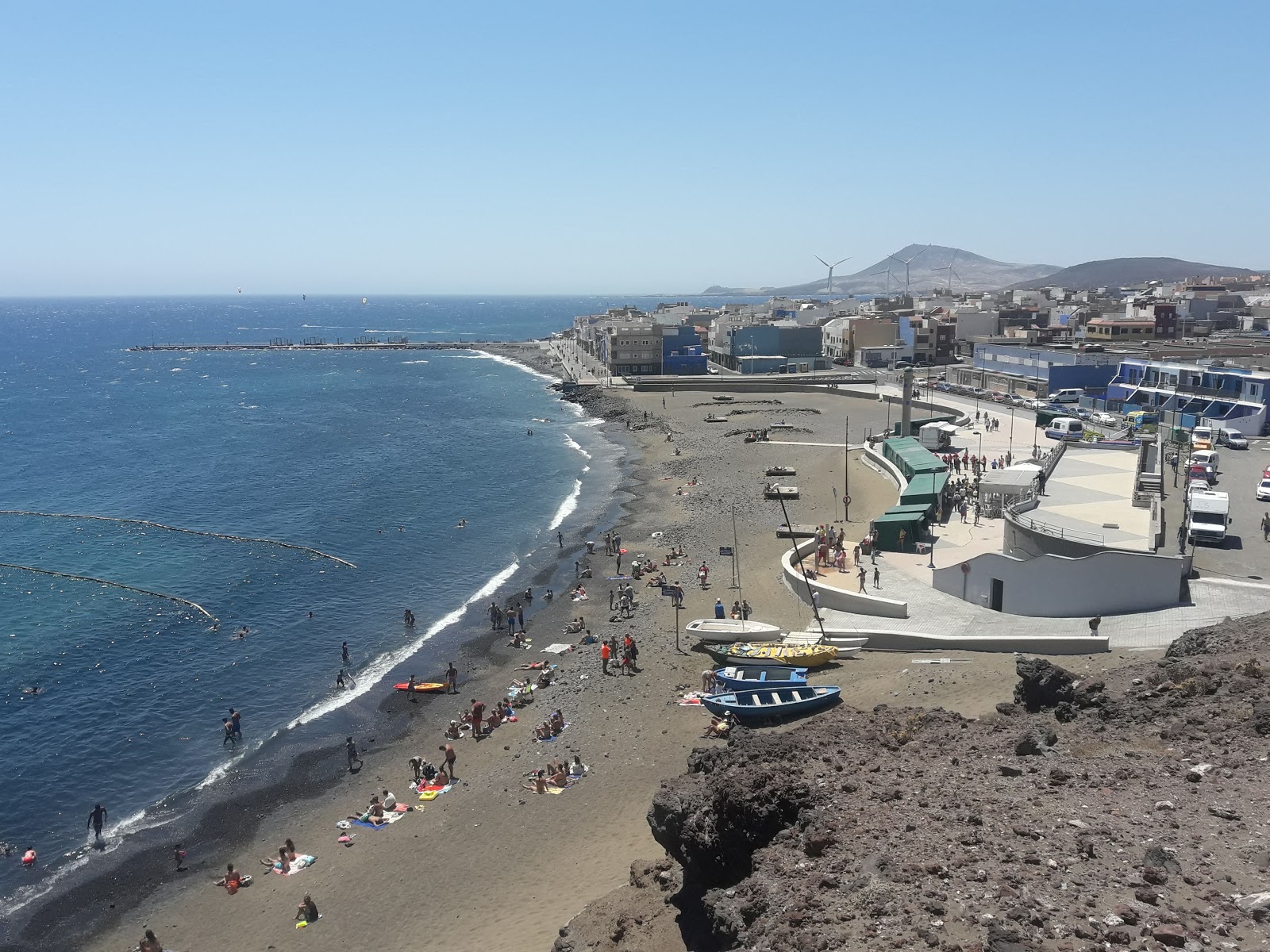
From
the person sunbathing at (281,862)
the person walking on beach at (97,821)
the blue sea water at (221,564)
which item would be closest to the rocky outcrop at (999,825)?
the person sunbathing at (281,862)

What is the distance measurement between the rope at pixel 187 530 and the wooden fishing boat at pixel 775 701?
22.8 meters

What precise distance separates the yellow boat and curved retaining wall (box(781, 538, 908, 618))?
7.26 ft

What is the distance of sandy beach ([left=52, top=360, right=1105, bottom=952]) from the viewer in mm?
17516

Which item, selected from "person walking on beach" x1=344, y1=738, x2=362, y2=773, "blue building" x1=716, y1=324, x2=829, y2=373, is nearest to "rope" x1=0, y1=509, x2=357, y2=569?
"person walking on beach" x1=344, y1=738, x2=362, y2=773

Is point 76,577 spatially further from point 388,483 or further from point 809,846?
point 809,846

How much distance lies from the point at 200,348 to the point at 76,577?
14138 centimetres

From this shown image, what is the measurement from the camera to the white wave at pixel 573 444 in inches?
2621

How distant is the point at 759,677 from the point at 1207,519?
14.7m

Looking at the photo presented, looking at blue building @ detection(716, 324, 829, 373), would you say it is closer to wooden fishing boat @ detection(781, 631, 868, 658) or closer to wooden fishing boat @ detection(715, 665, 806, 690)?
wooden fishing boat @ detection(781, 631, 868, 658)

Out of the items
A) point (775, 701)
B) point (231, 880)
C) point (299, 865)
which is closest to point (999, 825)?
point (775, 701)

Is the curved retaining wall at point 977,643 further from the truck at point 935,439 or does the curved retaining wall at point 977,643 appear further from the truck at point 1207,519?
the truck at point 935,439

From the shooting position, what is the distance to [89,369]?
136 m

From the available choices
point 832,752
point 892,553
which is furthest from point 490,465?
point 832,752

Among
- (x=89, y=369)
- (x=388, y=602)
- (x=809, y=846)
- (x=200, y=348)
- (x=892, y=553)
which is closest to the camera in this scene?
(x=809, y=846)
